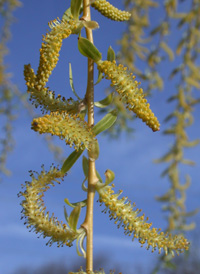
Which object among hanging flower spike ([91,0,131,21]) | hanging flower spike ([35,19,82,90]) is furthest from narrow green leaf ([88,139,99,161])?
hanging flower spike ([91,0,131,21])

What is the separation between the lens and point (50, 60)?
1.89 ft

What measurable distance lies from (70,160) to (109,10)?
0.27 meters

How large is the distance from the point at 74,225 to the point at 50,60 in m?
0.26

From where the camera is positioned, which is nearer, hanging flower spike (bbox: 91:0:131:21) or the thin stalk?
the thin stalk

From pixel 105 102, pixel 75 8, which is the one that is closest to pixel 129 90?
pixel 105 102

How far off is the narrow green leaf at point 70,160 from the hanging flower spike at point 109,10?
25cm

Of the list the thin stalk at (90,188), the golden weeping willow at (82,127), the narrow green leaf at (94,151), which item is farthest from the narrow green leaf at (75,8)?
the narrow green leaf at (94,151)

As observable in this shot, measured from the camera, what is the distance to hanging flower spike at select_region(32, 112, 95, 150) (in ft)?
1.83

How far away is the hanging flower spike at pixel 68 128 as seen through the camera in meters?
0.56

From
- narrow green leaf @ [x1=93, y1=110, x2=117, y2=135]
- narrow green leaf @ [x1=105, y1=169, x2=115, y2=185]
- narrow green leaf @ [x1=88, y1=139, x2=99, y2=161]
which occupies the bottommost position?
narrow green leaf @ [x1=105, y1=169, x2=115, y2=185]

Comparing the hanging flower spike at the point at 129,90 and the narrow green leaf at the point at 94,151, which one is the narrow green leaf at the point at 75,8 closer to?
the hanging flower spike at the point at 129,90

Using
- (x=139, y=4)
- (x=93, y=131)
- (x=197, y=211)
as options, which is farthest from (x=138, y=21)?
(x=93, y=131)

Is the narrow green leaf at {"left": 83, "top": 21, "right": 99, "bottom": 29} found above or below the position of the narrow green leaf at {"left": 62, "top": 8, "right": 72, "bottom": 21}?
below

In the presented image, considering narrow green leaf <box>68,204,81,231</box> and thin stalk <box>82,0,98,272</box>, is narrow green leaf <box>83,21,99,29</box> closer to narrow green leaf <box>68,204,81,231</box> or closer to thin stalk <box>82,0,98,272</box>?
thin stalk <box>82,0,98,272</box>
